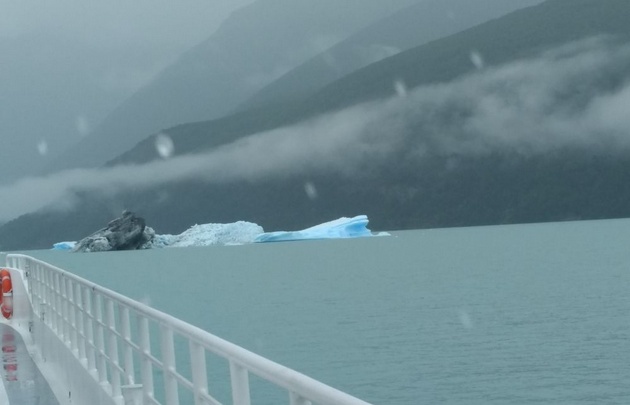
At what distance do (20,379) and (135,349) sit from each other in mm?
4208

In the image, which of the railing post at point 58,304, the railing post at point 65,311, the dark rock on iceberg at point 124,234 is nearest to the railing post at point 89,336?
the railing post at point 65,311

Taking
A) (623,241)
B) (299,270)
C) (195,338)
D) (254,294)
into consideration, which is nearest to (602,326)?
(254,294)

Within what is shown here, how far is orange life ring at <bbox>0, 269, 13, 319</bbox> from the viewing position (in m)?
12.0

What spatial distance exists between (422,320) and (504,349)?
8546mm

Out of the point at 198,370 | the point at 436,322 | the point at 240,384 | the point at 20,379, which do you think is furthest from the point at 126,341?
the point at 436,322

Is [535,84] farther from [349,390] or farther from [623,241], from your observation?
[349,390]

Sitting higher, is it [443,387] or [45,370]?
[45,370]

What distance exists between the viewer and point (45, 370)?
926cm

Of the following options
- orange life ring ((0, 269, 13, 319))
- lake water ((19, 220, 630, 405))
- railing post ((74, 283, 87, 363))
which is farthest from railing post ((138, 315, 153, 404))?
lake water ((19, 220, 630, 405))

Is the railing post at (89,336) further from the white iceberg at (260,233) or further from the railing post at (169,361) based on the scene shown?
the white iceberg at (260,233)

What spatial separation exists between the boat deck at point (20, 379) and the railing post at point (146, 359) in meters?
1.73

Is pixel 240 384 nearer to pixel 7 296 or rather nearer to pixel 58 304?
pixel 58 304

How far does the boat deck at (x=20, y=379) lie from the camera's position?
779 cm

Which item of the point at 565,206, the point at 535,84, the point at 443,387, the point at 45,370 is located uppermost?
the point at 535,84
